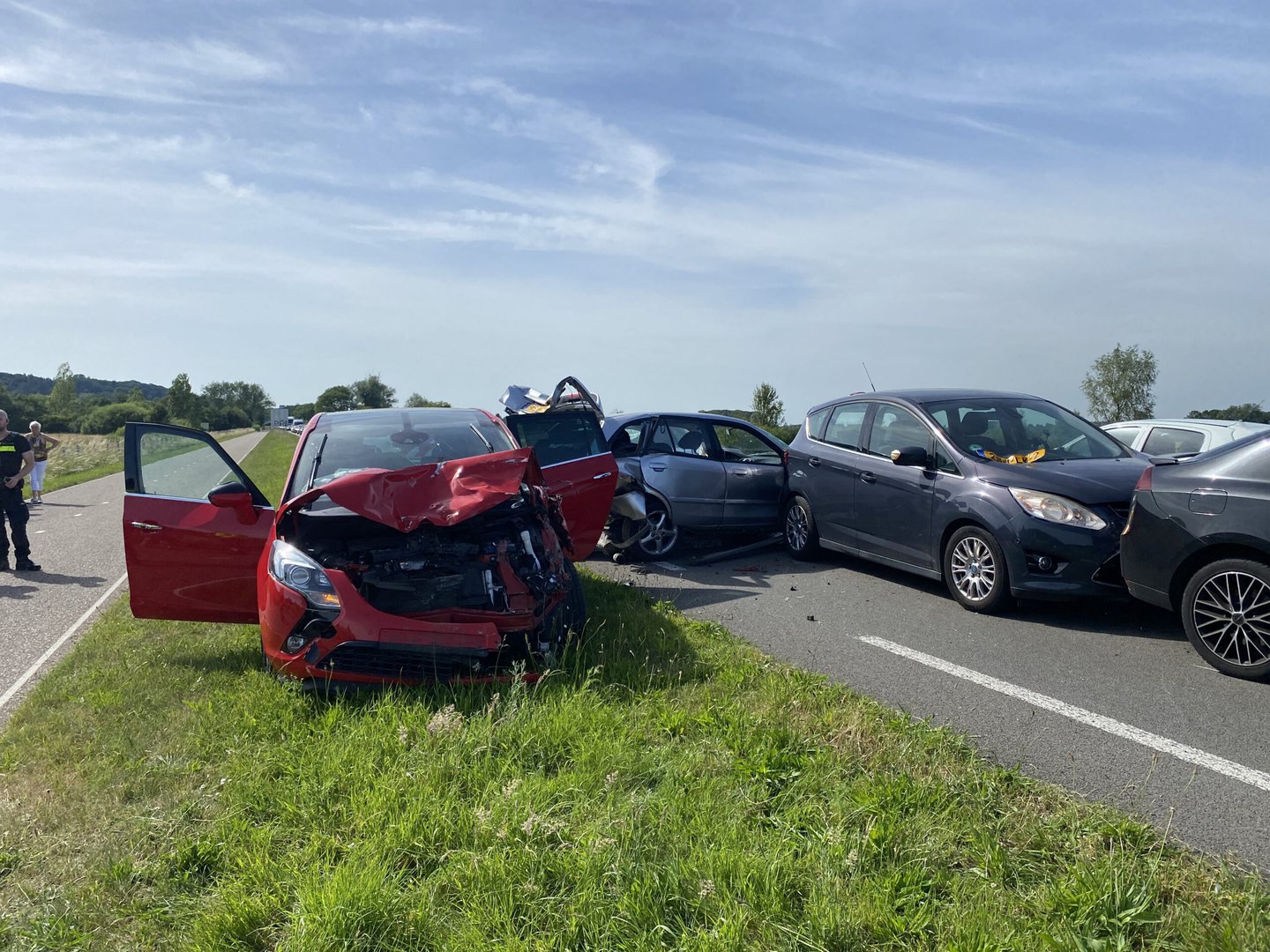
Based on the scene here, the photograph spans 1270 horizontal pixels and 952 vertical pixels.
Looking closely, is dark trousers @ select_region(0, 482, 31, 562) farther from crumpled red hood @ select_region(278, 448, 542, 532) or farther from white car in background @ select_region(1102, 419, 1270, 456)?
white car in background @ select_region(1102, 419, 1270, 456)

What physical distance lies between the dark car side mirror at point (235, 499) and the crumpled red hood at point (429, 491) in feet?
2.37

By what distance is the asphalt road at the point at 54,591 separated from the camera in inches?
269

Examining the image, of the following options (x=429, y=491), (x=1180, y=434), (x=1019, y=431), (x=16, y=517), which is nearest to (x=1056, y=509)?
(x=1019, y=431)

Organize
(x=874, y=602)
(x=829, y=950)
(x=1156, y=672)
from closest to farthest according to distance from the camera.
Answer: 1. (x=829, y=950)
2. (x=1156, y=672)
3. (x=874, y=602)

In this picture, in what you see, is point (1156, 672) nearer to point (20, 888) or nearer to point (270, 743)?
point (270, 743)

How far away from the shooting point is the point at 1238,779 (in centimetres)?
398

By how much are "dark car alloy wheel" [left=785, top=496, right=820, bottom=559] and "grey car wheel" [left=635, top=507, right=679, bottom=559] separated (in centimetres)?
118

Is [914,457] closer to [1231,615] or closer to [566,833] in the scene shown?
[1231,615]

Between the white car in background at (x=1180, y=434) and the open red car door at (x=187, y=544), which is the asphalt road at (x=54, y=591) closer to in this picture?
the open red car door at (x=187, y=544)

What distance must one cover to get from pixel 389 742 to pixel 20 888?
147 centimetres

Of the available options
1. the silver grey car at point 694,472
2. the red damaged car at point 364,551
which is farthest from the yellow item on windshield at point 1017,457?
the red damaged car at point 364,551

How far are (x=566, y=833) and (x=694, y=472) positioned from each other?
674cm

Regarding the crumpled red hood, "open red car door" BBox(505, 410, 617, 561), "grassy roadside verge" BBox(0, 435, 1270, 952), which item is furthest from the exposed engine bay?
"open red car door" BBox(505, 410, 617, 561)

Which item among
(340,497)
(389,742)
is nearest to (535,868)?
(389,742)
